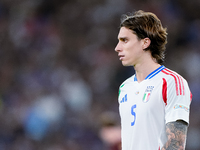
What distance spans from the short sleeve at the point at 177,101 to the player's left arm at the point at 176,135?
34 millimetres

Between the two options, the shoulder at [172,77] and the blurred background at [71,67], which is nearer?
the shoulder at [172,77]

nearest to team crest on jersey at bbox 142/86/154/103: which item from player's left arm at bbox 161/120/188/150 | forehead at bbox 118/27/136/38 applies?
player's left arm at bbox 161/120/188/150

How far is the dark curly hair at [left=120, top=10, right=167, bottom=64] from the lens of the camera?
9.95 ft

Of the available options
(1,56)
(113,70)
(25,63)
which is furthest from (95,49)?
(1,56)

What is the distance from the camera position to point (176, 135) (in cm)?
262

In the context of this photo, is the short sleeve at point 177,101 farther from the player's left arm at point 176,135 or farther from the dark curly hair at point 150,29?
the dark curly hair at point 150,29

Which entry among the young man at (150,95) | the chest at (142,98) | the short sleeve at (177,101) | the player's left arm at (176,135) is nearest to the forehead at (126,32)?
the young man at (150,95)

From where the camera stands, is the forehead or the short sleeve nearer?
the short sleeve

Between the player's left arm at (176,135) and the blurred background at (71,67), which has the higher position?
the blurred background at (71,67)

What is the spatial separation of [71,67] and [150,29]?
702 centimetres

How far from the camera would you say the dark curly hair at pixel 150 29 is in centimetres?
303

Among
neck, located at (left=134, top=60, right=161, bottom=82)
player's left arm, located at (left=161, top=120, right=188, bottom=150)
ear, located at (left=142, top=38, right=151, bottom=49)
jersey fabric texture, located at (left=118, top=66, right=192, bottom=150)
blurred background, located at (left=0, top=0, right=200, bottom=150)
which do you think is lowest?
player's left arm, located at (left=161, top=120, right=188, bottom=150)

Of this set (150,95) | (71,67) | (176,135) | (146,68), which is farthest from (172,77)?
(71,67)

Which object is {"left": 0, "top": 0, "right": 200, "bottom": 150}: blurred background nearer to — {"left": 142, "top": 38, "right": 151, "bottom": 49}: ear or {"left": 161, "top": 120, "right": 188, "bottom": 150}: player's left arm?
{"left": 142, "top": 38, "right": 151, "bottom": 49}: ear
